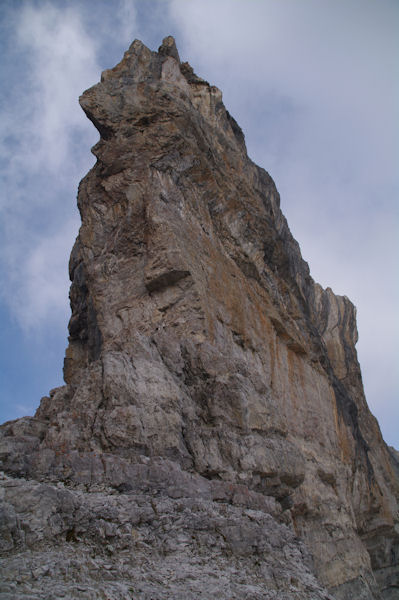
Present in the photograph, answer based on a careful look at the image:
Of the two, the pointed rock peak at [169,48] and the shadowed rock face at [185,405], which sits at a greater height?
the pointed rock peak at [169,48]

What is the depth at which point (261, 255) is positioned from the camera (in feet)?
68.9

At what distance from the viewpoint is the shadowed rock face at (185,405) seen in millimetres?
7793

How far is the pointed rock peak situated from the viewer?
22523 millimetres

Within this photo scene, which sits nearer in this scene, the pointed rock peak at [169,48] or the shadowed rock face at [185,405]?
the shadowed rock face at [185,405]

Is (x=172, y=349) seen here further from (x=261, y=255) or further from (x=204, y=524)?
(x=261, y=255)

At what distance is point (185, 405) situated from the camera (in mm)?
11500

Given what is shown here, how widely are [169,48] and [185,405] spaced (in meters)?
17.5

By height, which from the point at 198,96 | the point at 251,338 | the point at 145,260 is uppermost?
the point at 198,96

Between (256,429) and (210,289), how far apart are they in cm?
468

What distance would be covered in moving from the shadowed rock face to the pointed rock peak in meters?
0.20

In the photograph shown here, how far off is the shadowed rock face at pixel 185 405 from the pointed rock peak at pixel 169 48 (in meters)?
0.20

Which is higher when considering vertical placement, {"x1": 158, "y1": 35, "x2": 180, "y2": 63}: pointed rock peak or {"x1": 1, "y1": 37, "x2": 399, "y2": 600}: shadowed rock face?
{"x1": 158, "y1": 35, "x2": 180, "y2": 63}: pointed rock peak

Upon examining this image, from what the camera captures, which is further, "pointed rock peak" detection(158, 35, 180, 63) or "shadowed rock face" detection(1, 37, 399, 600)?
"pointed rock peak" detection(158, 35, 180, 63)

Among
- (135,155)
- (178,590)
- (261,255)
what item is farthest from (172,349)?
(261,255)
